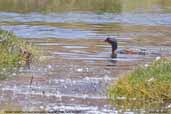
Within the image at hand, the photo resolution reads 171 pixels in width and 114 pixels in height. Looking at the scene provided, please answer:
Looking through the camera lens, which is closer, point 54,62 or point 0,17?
point 54,62

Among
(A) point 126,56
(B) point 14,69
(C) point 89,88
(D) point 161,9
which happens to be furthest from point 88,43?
(D) point 161,9

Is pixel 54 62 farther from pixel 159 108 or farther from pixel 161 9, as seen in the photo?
pixel 161 9

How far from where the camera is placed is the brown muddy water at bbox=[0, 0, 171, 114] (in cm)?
1744

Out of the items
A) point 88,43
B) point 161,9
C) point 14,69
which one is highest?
point 14,69

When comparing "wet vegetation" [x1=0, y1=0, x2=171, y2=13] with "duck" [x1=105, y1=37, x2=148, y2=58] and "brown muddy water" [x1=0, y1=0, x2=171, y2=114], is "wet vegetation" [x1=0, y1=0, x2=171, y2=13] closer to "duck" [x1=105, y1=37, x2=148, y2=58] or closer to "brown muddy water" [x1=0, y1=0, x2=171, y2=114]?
"brown muddy water" [x1=0, y1=0, x2=171, y2=114]

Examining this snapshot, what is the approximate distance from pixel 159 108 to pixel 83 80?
4.81 m

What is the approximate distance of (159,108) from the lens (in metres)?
16.2

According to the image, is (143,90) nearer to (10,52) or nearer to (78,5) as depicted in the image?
A: (10,52)

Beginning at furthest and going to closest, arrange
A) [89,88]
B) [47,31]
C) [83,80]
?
[47,31]
[83,80]
[89,88]

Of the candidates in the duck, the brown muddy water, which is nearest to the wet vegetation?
the brown muddy water

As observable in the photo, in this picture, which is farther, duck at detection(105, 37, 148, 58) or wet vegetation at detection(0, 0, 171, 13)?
wet vegetation at detection(0, 0, 171, 13)

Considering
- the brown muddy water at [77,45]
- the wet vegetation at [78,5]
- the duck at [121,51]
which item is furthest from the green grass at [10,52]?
the wet vegetation at [78,5]

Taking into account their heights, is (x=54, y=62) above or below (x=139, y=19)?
above

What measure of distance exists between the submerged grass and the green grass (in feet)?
18.0
